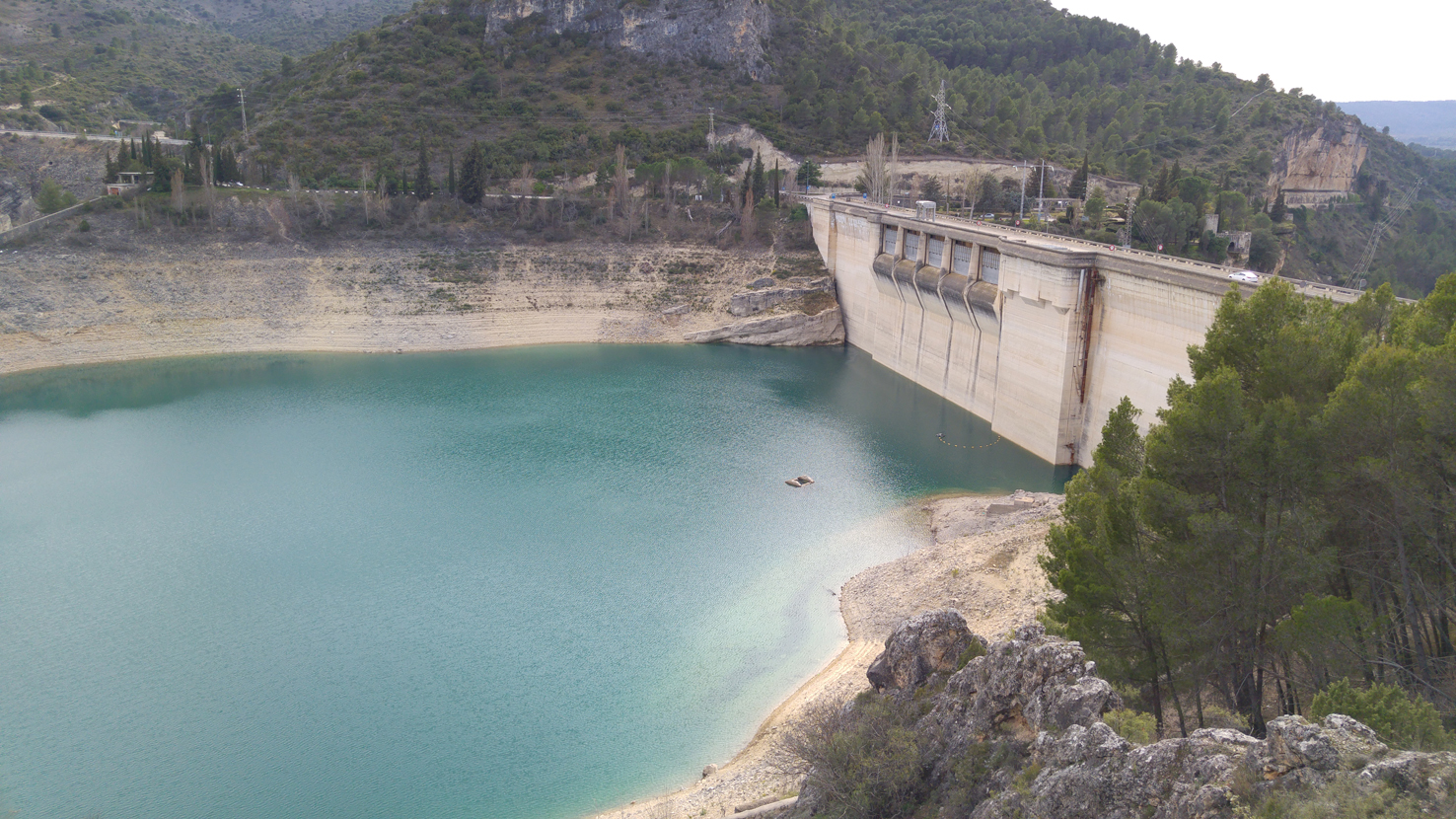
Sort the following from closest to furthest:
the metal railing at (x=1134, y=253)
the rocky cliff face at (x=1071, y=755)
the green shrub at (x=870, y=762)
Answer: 1. the rocky cliff face at (x=1071, y=755)
2. the green shrub at (x=870, y=762)
3. the metal railing at (x=1134, y=253)

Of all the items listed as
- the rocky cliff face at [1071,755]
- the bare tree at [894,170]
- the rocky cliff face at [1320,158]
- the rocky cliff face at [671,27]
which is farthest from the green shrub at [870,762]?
the rocky cliff face at [1320,158]

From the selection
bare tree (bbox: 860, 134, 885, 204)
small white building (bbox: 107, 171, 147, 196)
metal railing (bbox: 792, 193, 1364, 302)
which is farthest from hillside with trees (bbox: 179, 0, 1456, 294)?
metal railing (bbox: 792, 193, 1364, 302)

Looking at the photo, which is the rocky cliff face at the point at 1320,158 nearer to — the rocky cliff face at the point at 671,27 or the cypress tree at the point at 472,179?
the rocky cliff face at the point at 671,27

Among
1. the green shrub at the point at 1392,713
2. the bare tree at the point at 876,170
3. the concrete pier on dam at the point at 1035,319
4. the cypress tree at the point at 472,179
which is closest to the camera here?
the green shrub at the point at 1392,713

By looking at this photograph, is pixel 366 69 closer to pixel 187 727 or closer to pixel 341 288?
pixel 341 288

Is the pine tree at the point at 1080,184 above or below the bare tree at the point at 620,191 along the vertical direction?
above

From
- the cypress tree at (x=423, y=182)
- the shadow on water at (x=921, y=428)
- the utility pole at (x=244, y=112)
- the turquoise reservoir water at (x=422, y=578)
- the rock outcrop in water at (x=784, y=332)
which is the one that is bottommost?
the turquoise reservoir water at (x=422, y=578)
